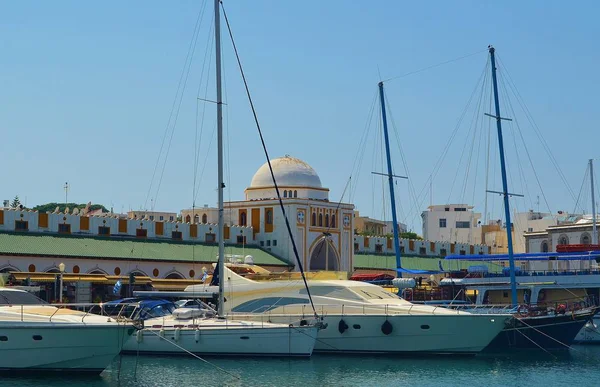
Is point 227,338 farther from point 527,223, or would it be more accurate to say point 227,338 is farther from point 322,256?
point 527,223

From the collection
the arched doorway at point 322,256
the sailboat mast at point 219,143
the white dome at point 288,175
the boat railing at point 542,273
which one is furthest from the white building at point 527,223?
the sailboat mast at point 219,143

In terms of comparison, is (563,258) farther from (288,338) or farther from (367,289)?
(288,338)

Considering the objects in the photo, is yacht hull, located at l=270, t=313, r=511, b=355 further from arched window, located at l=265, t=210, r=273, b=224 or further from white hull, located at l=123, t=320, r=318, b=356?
arched window, located at l=265, t=210, r=273, b=224

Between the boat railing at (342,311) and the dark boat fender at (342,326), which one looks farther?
the dark boat fender at (342,326)

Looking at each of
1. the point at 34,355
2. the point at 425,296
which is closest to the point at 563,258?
the point at 425,296

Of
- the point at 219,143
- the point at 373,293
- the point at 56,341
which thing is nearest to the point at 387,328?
the point at 373,293

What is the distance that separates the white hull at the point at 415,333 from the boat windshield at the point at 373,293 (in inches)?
72.0

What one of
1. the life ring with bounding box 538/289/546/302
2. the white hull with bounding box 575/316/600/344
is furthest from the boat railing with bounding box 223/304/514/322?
the life ring with bounding box 538/289/546/302

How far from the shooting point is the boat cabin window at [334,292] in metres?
46.8

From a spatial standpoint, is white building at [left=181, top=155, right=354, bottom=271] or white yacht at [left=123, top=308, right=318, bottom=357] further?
white building at [left=181, top=155, right=354, bottom=271]

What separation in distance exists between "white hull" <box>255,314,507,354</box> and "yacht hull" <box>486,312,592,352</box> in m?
3.34

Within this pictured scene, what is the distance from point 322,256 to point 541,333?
41410mm

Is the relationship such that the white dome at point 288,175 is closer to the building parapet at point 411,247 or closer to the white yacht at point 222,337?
the building parapet at point 411,247

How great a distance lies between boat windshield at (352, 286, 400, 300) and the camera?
47156 mm
